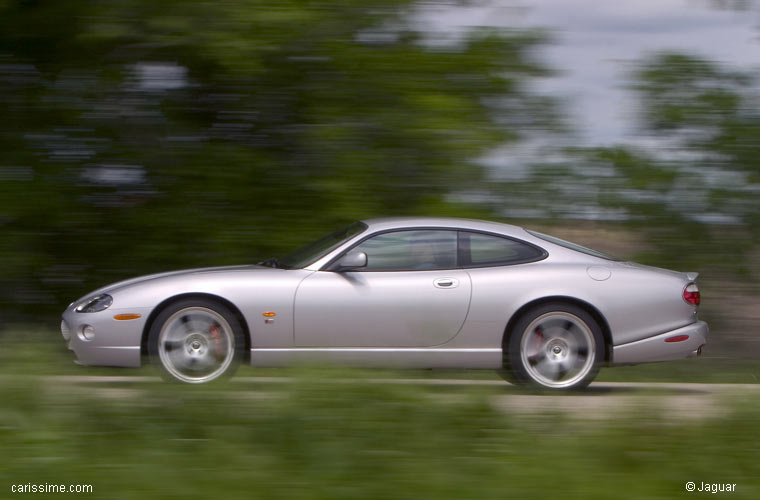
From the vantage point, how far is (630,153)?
1040cm

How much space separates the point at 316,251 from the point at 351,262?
0.54 metres

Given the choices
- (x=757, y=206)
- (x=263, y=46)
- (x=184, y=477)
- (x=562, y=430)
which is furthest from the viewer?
(x=757, y=206)

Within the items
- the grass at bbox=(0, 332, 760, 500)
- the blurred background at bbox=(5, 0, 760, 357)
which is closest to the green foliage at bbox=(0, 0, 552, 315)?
the blurred background at bbox=(5, 0, 760, 357)

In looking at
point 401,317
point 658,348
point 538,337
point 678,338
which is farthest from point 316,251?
point 678,338

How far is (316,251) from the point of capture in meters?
7.41

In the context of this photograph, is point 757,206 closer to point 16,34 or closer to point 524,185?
point 524,185

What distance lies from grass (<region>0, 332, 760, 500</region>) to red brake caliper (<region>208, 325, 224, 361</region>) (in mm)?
1996

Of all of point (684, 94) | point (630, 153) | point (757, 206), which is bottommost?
point (757, 206)

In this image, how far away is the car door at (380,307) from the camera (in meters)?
6.85

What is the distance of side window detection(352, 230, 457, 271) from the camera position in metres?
7.10

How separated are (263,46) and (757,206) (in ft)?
18.7

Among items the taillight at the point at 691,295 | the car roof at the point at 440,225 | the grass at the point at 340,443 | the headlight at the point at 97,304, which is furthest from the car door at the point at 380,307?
the grass at the point at 340,443

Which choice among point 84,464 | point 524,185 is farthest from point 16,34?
point 84,464

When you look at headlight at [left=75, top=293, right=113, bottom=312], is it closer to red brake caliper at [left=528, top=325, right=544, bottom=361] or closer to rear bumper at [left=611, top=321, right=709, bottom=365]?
red brake caliper at [left=528, top=325, right=544, bottom=361]
